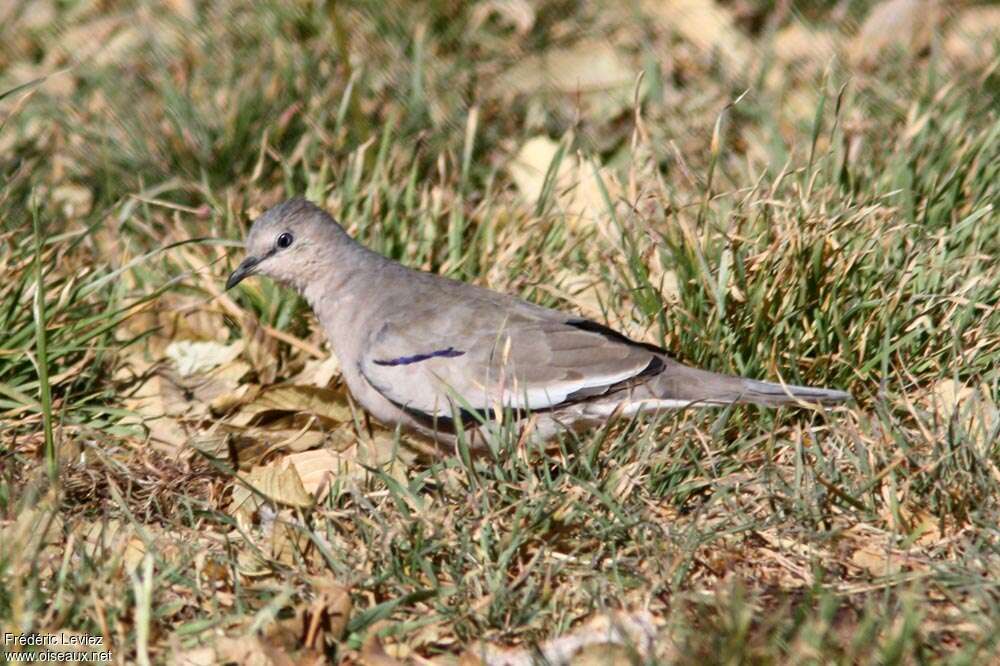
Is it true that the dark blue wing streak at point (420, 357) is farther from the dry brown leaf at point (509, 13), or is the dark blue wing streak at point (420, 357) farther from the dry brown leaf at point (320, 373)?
the dry brown leaf at point (509, 13)

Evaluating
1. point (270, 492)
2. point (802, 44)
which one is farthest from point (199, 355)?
point (802, 44)

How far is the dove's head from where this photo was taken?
5043 millimetres

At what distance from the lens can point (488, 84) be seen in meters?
6.69

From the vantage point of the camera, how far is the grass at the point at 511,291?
11.5 ft

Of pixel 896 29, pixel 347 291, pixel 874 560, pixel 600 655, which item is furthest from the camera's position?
pixel 896 29

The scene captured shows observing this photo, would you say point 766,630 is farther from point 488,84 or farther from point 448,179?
point 488,84

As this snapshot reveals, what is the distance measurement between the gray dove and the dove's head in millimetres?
114

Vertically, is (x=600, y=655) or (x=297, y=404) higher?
(x=600, y=655)

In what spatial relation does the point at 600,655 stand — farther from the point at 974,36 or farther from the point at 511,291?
the point at 974,36

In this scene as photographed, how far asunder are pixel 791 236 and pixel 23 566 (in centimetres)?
251

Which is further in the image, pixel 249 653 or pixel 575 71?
pixel 575 71

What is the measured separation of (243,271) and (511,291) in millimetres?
1005

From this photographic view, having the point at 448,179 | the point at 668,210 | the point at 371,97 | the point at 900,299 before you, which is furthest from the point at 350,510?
the point at 371,97

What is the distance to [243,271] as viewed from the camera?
5016mm
